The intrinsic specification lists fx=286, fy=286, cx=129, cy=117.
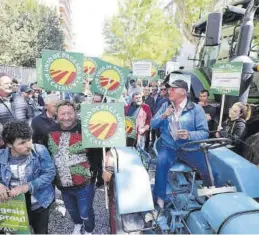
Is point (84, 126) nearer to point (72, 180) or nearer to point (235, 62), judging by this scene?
point (72, 180)

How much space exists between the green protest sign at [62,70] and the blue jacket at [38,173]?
1.24 meters

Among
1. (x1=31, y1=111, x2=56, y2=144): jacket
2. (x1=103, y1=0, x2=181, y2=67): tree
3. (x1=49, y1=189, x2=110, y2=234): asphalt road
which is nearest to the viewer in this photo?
(x1=31, y1=111, x2=56, y2=144): jacket

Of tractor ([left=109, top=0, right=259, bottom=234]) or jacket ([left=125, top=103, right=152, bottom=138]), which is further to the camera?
jacket ([left=125, top=103, right=152, bottom=138])

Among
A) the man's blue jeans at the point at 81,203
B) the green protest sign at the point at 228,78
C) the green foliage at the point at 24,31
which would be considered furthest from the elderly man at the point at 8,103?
the green foliage at the point at 24,31

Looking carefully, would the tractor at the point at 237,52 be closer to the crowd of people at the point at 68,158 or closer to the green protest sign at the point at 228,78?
the green protest sign at the point at 228,78

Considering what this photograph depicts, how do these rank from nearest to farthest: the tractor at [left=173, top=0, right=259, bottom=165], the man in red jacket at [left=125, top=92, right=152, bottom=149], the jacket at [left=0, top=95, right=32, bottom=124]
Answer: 1. the jacket at [left=0, top=95, right=32, bottom=124]
2. the tractor at [left=173, top=0, right=259, bottom=165]
3. the man in red jacket at [left=125, top=92, right=152, bottom=149]

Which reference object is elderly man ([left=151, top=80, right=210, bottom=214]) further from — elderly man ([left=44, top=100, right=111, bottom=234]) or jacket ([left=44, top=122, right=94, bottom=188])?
jacket ([left=44, top=122, right=94, bottom=188])

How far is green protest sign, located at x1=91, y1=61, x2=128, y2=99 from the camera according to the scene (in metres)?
4.42

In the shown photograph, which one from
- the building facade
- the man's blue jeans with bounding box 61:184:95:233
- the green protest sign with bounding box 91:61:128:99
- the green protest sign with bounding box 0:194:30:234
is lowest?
the man's blue jeans with bounding box 61:184:95:233

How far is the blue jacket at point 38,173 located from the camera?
2.12m

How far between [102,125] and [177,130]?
0.71 meters

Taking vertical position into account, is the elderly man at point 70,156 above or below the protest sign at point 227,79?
below

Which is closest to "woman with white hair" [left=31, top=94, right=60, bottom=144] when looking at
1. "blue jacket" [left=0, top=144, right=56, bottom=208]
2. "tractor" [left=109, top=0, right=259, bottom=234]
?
"blue jacket" [left=0, top=144, right=56, bottom=208]

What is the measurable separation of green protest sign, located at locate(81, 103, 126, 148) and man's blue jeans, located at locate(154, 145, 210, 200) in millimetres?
491
